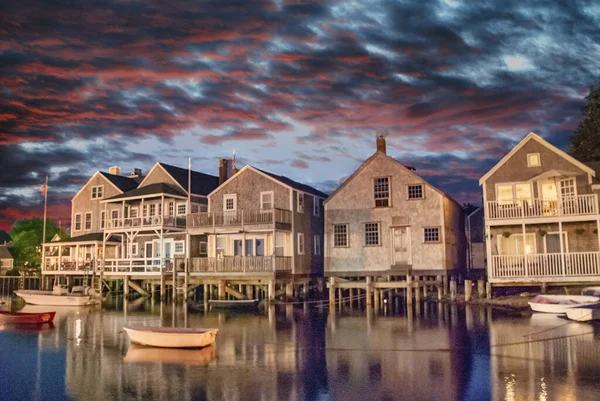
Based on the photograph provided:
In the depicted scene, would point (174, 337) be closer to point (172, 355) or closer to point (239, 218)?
point (172, 355)

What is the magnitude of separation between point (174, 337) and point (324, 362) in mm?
6324

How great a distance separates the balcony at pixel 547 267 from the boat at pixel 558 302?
6.26 feet

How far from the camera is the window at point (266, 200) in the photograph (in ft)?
149

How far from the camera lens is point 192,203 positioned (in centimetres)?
5094

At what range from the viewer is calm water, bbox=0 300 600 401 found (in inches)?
592

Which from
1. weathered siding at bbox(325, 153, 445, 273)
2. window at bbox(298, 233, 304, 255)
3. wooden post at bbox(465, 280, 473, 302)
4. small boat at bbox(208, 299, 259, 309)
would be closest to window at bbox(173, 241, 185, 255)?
window at bbox(298, 233, 304, 255)

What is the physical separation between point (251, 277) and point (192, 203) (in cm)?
1274

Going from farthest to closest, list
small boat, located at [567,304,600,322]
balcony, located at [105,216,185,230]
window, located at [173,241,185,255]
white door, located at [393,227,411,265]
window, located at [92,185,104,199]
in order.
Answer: window, located at [92,185,104,199], window, located at [173,241,185,255], balcony, located at [105,216,185,230], white door, located at [393,227,411,265], small boat, located at [567,304,600,322]

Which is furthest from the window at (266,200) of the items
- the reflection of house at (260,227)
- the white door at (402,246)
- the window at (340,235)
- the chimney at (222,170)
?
the white door at (402,246)

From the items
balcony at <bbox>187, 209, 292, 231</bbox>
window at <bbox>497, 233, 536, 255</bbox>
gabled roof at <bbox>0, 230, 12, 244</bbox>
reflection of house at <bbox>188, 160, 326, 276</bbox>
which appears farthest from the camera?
gabled roof at <bbox>0, 230, 12, 244</bbox>

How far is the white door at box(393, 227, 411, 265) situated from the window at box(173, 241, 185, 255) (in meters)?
20.0

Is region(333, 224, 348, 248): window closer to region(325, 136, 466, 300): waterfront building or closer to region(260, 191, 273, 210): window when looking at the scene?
region(325, 136, 466, 300): waterfront building

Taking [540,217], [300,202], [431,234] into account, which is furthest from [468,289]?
[300,202]

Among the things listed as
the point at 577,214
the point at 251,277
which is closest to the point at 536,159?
the point at 577,214
